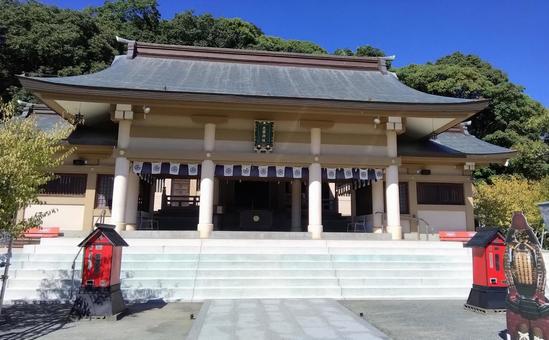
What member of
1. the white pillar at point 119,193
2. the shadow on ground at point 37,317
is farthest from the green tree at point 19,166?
the white pillar at point 119,193

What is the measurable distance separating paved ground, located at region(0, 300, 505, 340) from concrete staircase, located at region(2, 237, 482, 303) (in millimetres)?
739

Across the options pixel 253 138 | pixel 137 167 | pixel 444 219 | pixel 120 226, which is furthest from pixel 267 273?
pixel 444 219

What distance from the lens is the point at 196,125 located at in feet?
44.8

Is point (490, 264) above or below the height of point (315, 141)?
below

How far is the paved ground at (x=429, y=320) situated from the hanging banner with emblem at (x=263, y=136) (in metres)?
6.77

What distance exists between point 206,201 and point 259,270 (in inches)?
165

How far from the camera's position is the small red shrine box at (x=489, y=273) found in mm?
7262

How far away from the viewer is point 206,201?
13016mm

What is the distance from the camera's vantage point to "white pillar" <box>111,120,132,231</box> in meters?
12.6

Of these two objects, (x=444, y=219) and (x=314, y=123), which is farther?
(x=444, y=219)

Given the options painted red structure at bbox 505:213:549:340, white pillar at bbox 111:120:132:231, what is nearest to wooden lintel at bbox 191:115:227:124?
white pillar at bbox 111:120:132:231

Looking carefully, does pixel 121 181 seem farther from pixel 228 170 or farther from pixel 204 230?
pixel 228 170

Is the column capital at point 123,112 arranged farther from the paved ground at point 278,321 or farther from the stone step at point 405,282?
the stone step at point 405,282

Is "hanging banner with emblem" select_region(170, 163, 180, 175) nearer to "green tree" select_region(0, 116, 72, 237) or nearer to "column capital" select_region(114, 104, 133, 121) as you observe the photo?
"column capital" select_region(114, 104, 133, 121)
